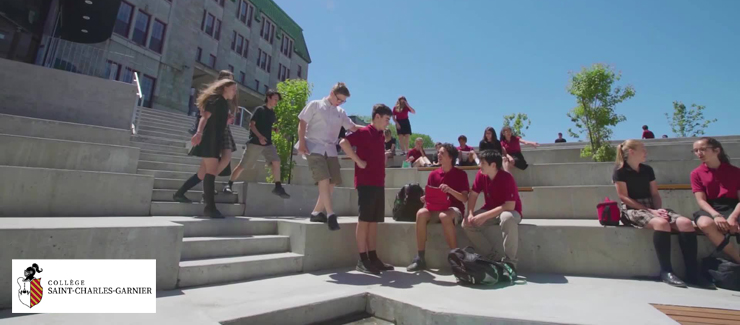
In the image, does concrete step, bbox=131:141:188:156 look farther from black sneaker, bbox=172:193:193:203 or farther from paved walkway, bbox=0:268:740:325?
paved walkway, bbox=0:268:740:325

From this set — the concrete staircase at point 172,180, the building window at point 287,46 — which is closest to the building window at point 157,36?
the building window at point 287,46

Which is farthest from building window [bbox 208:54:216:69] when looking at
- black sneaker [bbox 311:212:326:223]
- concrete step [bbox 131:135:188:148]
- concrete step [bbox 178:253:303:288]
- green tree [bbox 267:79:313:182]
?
concrete step [bbox 178:253:303:288]

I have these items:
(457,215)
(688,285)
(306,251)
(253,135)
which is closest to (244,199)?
(253,135)

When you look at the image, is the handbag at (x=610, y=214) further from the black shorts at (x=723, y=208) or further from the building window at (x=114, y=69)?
the building window at (x=114, y=69)

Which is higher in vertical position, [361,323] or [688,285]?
[688,285]

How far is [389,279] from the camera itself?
139 inches

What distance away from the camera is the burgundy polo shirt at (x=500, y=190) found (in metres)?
3.93

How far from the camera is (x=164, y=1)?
2056 cm

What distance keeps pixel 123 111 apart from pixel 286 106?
3.73 metres

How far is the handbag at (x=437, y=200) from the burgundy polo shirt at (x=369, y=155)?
0.76 metres

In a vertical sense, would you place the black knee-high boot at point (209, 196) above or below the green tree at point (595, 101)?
below

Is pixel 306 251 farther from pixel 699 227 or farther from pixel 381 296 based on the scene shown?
pixel 699 227

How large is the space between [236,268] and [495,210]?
3007 mm

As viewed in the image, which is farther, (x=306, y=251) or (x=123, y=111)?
(x=123, y=111)
